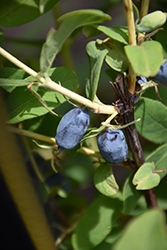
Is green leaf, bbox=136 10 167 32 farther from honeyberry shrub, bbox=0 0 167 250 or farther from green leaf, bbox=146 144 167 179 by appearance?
green leaf, bbox=146 144 167 179

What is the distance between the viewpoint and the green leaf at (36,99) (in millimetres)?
601

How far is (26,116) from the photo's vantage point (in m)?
0.64

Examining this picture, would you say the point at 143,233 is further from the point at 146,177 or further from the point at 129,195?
the point at 129,195

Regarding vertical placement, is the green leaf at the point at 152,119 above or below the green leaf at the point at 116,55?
below

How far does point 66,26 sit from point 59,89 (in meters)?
0.09

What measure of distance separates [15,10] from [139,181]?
41cm

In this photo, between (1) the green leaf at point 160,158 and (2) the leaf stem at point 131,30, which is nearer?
(2) the leaf stem at point 131,30

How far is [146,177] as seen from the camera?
0.57 m

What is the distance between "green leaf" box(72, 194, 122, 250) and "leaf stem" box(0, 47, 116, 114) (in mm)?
347

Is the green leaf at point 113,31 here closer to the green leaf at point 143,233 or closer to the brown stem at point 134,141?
the brown stem at point 134,141

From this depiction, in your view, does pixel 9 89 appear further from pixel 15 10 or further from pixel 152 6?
pixel 152 6

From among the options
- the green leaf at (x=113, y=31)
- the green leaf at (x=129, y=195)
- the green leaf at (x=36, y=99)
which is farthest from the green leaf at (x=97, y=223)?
the green leaf at (x=113, y=31)

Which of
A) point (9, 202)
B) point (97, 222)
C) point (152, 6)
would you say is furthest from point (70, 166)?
point (152, 6)

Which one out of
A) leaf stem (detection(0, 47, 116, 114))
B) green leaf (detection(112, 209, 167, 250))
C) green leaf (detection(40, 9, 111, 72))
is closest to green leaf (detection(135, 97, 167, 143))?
leaf stem (detection(0, 47, 116, 114))
